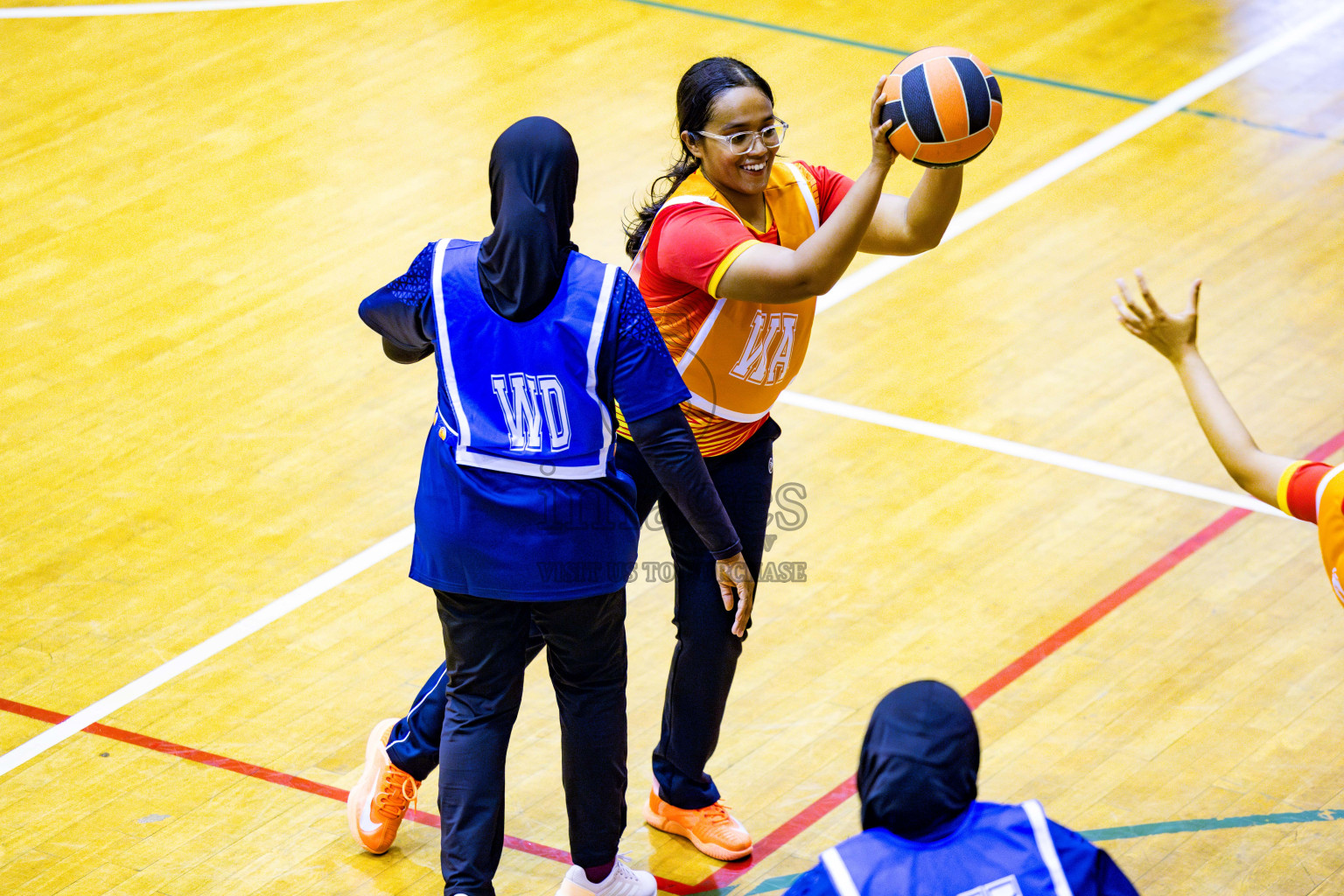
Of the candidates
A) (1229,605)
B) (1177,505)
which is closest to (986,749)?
(1229,605)

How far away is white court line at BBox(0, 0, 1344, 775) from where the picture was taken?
17.7ft

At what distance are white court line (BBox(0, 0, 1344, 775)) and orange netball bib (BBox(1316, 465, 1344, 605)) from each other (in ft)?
11.9

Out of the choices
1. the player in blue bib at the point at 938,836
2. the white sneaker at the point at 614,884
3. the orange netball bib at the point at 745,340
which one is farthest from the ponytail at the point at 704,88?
the player in blue bib at the point at 938,836

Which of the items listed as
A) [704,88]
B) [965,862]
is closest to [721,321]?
[704,88]

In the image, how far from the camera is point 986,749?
5055 mm

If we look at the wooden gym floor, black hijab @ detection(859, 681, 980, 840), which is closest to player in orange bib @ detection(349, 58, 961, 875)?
the wooden gym floor

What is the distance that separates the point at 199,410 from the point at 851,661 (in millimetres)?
3181

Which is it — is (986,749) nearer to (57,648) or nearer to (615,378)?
(615,378)

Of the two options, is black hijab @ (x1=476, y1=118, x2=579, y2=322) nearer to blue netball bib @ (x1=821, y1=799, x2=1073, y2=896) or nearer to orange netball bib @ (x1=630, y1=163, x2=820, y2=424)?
orange netball bib @ (x1=630, y1=163, x2=820, y2=424)

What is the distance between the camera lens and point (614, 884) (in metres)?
4.36

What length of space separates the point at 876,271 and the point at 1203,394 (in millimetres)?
4591

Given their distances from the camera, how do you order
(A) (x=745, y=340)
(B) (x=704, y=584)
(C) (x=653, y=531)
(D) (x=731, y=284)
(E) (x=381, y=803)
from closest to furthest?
(D) (x=731, y=284), (A) (x=745, y=340), (B) (x=704, y=584), (E) (x=381, y=803), (C) (x=653, y=531)

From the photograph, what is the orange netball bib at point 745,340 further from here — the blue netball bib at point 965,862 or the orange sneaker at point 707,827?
the blue netball bib at point 965,862

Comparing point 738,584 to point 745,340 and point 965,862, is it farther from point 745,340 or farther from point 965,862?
point 965,862
